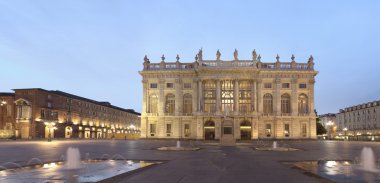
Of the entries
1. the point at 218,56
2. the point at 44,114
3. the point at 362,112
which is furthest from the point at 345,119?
the point at 44,114

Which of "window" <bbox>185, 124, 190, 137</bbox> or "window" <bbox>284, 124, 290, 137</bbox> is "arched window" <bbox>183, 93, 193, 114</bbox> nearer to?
"window" <bbox>185, 124, 190, 137</bbox>

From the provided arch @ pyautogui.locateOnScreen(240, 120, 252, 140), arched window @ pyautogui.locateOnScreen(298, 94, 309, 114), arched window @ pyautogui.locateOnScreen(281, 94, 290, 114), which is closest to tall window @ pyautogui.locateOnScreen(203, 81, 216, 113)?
arch @ pyautogui.locateOnScreen(240, 120, 252, 140)

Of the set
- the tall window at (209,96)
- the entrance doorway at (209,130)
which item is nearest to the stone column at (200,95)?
the tall window at (209,96)

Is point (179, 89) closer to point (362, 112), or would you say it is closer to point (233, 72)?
point (233, 72)

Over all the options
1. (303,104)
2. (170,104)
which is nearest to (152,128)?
(170,104)

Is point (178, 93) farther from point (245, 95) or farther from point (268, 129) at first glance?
point (268, 129)

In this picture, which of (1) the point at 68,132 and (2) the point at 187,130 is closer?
(2) the point at 187,130

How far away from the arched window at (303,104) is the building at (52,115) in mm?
54758

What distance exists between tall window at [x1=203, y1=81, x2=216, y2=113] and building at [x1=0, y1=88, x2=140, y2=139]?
32031 millimetres

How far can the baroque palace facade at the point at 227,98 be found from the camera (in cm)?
8719

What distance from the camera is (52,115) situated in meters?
98.2

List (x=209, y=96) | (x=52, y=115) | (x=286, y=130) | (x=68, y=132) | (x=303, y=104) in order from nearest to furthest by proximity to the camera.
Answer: (x=286, y=130) < (x=209, y=96) < (x=303, y=104) < (x=52, y=115) < (x=68, y=132)

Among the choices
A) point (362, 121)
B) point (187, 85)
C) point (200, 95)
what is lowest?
point (362, 121)

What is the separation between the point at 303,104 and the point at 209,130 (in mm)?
24007
